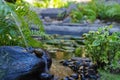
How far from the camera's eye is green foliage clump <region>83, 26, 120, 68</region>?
15.5ft

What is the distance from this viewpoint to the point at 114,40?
4.73 m

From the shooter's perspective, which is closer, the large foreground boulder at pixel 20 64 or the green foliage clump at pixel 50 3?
the large foreground boulder at pixel 20 64

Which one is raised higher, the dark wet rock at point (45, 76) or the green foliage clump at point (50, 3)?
the green foliage clump at point (50, 3)

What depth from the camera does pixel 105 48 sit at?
4785 millimetres

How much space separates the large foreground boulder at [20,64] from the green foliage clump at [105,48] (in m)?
0.95

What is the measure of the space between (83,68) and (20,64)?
1.29 m

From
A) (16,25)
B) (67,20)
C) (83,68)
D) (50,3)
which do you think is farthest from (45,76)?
(50,3)

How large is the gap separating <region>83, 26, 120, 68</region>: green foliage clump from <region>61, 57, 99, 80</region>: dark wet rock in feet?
0.50

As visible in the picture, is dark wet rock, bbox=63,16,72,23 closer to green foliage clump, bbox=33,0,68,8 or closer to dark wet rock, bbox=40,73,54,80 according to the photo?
green foliage clump, bbox=33,0,68,8

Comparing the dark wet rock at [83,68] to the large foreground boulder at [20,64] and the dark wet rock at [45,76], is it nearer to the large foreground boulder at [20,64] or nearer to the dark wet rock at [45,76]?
the dark wet rock at [45,76]

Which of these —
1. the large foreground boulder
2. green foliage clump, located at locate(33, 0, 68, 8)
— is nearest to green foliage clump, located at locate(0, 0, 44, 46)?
the large foreground boulder

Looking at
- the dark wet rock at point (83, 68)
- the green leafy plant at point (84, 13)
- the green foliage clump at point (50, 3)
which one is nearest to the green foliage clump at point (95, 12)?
the green leafy plant at point (84, 13)

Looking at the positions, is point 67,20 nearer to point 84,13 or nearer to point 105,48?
point 84,13

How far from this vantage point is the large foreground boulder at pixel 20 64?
3.74 m
